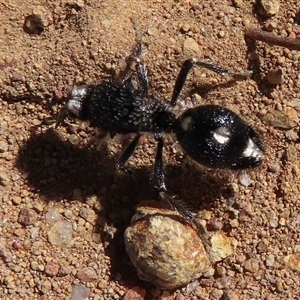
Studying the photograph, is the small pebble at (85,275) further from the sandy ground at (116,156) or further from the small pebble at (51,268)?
the small pebble at (51,268)

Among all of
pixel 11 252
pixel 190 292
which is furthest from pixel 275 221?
pixel 11 252

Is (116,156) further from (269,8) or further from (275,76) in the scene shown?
(269,8)

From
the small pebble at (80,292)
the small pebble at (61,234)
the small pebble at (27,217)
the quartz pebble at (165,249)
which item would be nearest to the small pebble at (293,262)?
the quartz pebble at (165,249)

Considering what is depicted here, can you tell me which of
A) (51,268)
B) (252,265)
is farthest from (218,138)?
(51,268)

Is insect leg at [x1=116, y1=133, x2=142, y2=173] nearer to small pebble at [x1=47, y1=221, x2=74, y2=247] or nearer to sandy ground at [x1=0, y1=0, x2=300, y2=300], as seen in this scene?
sandy ground at [x1=0, y1=0, x2=300, y2=300]

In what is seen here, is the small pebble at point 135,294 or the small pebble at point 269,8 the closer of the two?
the small pebble at point 135,294

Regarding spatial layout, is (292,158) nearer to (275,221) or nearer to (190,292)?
(275,221)

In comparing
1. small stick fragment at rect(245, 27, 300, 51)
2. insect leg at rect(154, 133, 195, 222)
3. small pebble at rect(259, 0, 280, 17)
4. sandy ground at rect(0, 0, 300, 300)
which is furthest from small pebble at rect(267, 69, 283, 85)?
insect leg at rect(154, 133, 195, 222)
